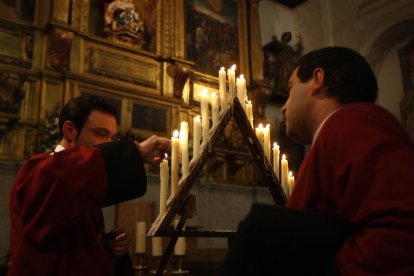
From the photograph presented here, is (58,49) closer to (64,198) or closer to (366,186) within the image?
(64,198)

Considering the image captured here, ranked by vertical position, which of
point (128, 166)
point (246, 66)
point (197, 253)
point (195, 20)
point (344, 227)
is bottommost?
point (197, 253)

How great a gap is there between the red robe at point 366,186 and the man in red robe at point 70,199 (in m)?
0.75

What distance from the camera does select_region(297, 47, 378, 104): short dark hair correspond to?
1415mm

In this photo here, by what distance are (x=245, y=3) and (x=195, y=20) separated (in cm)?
157

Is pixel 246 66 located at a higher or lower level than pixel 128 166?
higher

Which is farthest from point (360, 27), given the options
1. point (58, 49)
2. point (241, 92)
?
point (241, 92)

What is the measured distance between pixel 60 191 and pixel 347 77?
108 cm

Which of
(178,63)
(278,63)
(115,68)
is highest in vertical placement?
(278,63)

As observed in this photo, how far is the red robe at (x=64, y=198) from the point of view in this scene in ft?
5.09

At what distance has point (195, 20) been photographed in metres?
8.21

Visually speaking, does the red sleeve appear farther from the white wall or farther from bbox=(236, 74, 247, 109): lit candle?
the white wall

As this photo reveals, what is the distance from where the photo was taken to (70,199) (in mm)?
1549

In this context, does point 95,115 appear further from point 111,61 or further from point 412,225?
point 111,61

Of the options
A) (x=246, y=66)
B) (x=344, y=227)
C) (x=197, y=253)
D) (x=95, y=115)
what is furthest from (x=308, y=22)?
(x=344, y=227)
